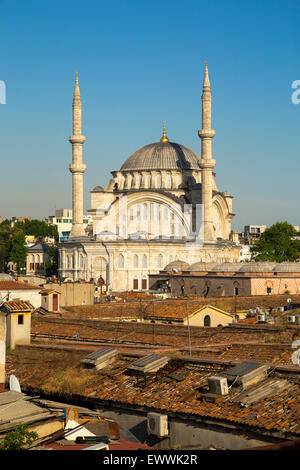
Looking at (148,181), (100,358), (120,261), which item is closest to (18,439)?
(100,358)

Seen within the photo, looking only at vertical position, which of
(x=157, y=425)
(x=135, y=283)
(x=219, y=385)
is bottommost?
(x=157, y=425)

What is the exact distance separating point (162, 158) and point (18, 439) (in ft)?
216

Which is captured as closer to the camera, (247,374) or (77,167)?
(247,374)

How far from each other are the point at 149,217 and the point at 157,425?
57608mm

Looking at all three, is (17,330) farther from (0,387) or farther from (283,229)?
A: (283,229)

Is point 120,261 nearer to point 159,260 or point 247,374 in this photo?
point 159,260

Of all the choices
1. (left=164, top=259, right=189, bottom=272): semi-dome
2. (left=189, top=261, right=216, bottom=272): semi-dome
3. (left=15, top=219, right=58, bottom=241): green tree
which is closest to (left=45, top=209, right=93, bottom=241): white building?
(left=15, top=219, right=58, bottom=241): green tree

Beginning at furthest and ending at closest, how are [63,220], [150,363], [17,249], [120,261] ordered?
[63,220] → [17,249] → [120,261] → [150,363]

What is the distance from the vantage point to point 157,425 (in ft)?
35.8

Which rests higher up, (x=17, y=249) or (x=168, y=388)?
(x=17, y=249)

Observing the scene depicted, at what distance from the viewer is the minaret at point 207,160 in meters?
63.5

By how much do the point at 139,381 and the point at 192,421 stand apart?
1955mm

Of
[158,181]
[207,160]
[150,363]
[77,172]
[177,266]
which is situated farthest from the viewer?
[158,181]
